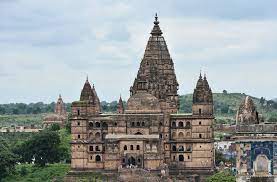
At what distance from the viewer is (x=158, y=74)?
8888 centimetres

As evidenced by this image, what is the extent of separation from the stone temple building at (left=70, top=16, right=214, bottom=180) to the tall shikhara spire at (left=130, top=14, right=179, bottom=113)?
2949 millimetres

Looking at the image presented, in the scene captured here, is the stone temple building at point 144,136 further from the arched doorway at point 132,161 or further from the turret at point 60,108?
the turret at point 60,108

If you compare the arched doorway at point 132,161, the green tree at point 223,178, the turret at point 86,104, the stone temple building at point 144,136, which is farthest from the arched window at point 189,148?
the turret at point 86,104

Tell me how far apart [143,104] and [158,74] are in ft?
24.0

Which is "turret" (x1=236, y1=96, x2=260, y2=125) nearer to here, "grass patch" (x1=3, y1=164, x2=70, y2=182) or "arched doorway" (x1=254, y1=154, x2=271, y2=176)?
"arched doorway" (x1=254, y1=154, x2=271, y2=176)

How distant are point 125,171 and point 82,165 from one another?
5932mm

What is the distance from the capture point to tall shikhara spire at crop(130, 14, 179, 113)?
288ft

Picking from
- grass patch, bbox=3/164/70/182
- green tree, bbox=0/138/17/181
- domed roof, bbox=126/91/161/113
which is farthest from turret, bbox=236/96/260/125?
green tree, bbox=0/138/17/181

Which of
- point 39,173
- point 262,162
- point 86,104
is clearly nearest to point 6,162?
point 39,173

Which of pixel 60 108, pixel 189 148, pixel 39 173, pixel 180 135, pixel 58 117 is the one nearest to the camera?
pixel 189 148

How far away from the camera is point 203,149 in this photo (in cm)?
8219

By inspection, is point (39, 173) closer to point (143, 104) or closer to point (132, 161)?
point (132, 161)

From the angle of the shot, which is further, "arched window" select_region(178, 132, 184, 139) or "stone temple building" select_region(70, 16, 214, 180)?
"arched window" select_region(178, 132, 184, 139)

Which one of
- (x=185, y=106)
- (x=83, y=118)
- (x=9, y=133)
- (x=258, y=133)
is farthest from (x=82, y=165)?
(x=185, y=106)
